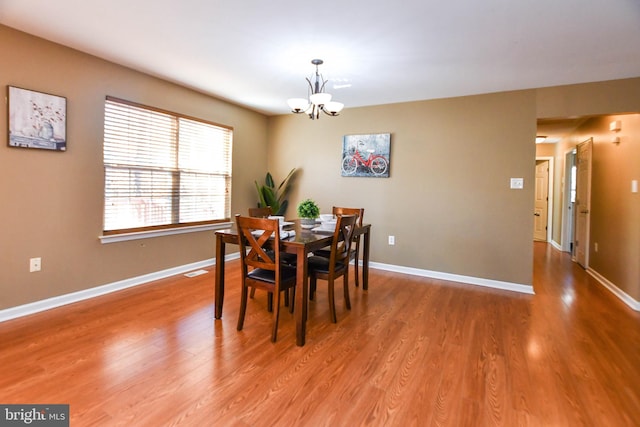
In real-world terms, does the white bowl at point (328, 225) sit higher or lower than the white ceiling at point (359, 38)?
lower

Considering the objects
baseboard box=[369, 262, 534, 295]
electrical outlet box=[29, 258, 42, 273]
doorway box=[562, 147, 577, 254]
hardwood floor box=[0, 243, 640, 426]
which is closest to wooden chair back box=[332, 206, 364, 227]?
hardwood floor box=[0, 243, 640, 426]

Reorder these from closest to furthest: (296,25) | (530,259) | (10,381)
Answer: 1. (10,381)
2. (296,25)
3. (530,259)

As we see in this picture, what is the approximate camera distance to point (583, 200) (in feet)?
16.2

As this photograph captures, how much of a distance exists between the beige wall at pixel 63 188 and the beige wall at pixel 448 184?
2.61 m

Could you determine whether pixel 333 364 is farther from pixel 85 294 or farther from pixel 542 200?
pixel 542 200

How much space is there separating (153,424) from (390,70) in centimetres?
327

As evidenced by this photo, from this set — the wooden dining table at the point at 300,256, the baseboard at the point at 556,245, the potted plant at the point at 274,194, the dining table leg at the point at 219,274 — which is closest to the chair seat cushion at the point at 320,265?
the wooden dining table at the point at 300,256

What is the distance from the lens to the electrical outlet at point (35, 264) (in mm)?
2738

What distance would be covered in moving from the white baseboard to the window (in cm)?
56

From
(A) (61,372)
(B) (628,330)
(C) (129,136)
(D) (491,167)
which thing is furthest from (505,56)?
(A) (61,372)

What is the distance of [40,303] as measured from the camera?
2785mm

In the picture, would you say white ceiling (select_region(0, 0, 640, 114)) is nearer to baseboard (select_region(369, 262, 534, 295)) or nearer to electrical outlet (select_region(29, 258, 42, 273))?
electrical outlet (select_region(29, 258, 42, 273))

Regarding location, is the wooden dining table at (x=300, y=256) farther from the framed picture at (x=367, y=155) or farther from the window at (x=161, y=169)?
the framed picture at (x=367, y=155)

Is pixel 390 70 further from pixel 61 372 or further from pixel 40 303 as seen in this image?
pixel 40 303
